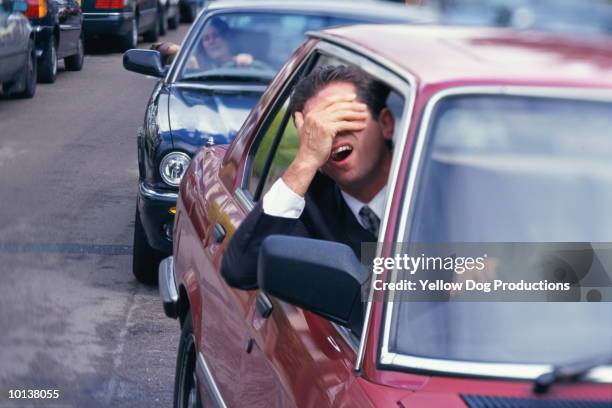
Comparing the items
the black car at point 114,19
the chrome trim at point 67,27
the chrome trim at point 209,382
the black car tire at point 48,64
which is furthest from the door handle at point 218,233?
the black car at point 114,19

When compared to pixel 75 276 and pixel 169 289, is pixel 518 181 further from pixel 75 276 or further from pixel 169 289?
pixel 75 276

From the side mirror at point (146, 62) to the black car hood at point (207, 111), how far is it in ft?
2.38

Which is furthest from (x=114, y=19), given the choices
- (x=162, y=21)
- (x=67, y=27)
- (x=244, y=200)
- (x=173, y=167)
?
(x=244, y=200)

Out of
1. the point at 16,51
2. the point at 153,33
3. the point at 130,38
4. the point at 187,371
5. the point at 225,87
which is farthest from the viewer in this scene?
the point at 153,33

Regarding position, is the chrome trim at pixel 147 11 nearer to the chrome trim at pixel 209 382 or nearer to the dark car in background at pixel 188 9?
the dark car in background at pixel 188 9

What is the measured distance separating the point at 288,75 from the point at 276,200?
1.01 metres

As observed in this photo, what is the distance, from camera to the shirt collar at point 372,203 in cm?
358

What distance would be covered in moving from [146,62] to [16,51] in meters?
6.80

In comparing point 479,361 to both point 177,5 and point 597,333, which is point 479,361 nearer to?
point 597,333

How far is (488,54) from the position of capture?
3336 mm

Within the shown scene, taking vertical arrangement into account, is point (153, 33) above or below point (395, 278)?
below

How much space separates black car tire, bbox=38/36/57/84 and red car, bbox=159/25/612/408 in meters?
15.1

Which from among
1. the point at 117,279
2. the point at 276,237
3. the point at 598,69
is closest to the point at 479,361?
the point at 276,237

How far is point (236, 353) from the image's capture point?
Result: 381 centimetres
